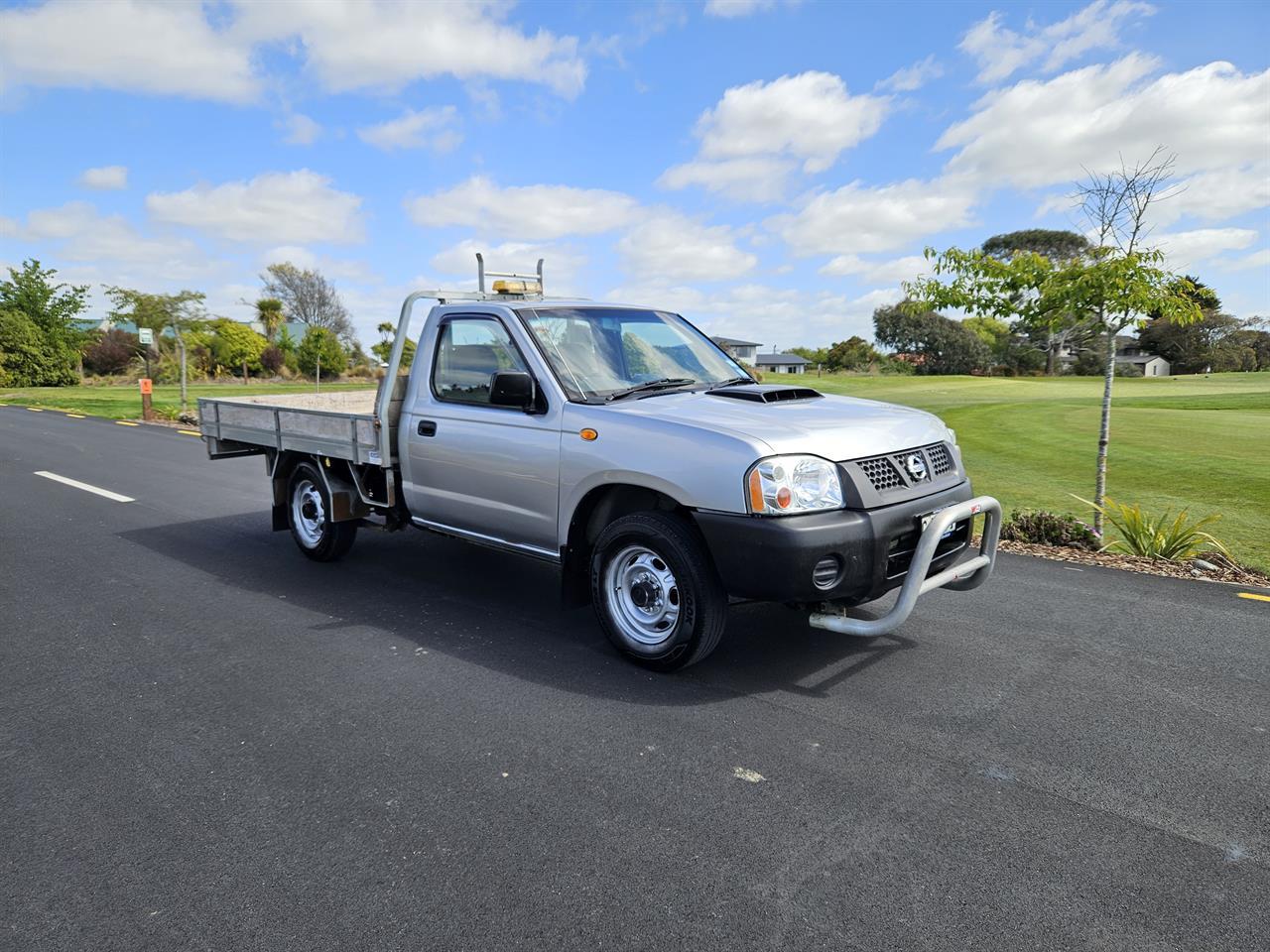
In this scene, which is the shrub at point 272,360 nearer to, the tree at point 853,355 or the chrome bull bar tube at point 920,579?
the tree at point 853,355

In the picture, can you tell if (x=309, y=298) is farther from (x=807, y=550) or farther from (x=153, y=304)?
(x=807, y=550)

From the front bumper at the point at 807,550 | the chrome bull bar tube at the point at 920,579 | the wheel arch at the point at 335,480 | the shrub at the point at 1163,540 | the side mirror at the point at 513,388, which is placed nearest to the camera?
the front bumper at the point at 807,550

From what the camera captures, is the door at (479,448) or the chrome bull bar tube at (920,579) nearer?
the chrome bull bar tube at (920,579)

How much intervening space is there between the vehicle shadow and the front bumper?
0.62m

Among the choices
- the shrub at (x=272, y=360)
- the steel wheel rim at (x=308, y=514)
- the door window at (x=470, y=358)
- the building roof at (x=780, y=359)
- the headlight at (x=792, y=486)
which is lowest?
the steel wheel rim at (x=308, y=514)

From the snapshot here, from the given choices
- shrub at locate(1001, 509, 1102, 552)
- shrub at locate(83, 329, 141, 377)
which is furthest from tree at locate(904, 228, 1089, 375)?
shrub at locate(83, 329, 141, 377)

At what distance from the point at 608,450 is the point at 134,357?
5969 cm

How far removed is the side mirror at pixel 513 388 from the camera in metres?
4.75

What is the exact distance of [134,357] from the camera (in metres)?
54.0

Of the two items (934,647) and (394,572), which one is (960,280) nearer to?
(934,647)

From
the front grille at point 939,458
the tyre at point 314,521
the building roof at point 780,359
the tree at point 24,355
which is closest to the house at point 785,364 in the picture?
the building roof at point 780,359

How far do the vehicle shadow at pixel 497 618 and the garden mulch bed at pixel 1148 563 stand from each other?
10.6ft

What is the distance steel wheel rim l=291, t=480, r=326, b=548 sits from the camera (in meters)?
6.90

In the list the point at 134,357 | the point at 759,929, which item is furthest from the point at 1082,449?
the point at 134,357
